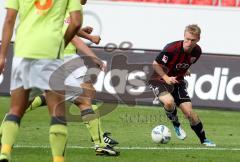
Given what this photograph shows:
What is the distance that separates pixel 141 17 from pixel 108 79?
1104 cm

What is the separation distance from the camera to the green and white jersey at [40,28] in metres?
7.24

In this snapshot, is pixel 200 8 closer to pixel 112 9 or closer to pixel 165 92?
pixel 112 9

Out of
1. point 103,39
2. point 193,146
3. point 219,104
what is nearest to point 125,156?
point 193,146

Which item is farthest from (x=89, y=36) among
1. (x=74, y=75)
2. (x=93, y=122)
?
(x=93, y=122)

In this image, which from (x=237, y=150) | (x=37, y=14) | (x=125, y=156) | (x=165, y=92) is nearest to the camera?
(x=37, y=14)

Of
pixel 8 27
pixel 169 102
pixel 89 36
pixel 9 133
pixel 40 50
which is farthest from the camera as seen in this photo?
pixel 169 102

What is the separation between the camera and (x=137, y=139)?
12.2 m

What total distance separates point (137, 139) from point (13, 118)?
16.1 feet

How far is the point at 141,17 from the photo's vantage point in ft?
94.4

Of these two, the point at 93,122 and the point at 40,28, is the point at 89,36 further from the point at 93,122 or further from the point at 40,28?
the point at 40,28

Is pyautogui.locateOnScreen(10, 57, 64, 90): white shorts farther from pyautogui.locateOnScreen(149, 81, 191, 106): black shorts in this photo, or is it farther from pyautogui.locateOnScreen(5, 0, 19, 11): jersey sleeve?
pyautogui.locateOnScreen(149, 81, 191, 106): black shorts

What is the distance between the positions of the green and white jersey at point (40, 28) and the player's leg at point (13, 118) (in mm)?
374

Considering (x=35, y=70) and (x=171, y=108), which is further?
(x=171, y=108)

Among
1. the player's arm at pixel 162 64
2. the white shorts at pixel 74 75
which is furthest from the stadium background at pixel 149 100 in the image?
the player's arm at pixel 162 64
